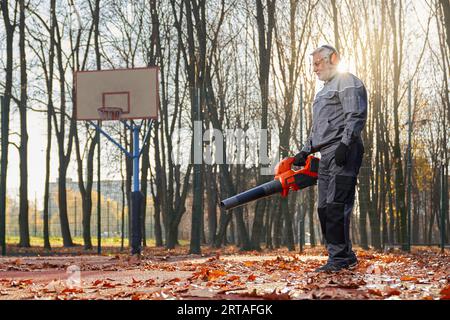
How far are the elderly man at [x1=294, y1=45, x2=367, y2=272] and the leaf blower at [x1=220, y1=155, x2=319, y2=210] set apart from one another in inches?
5.7

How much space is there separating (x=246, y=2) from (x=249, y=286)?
24.0 metres

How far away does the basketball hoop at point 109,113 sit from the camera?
1981cm

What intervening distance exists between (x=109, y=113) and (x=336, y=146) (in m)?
13.6

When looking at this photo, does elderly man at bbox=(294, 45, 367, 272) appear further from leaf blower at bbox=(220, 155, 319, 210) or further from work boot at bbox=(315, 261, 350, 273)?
leaf blower at bbox=(220, 155, 319, 210)

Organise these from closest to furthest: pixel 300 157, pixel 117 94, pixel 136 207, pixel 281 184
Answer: pixel 281 184, pixel 300 157, pixel 136 207, pixel 117 94

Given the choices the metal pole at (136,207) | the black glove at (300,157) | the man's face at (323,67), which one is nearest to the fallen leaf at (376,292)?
the black glove at (300,157)

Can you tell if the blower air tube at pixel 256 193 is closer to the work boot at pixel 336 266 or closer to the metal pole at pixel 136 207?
the work boot at pixel 336 266

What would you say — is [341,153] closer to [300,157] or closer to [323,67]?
[300,157]

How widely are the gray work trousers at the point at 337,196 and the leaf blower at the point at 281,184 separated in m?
0.17

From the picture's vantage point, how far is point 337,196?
7.05 meters

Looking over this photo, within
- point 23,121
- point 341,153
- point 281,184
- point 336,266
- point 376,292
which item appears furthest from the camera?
point 23,121

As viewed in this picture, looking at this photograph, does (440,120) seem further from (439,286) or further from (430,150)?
(439,286)

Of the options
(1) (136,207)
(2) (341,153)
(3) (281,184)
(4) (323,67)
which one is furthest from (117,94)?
(2) (341,153)
